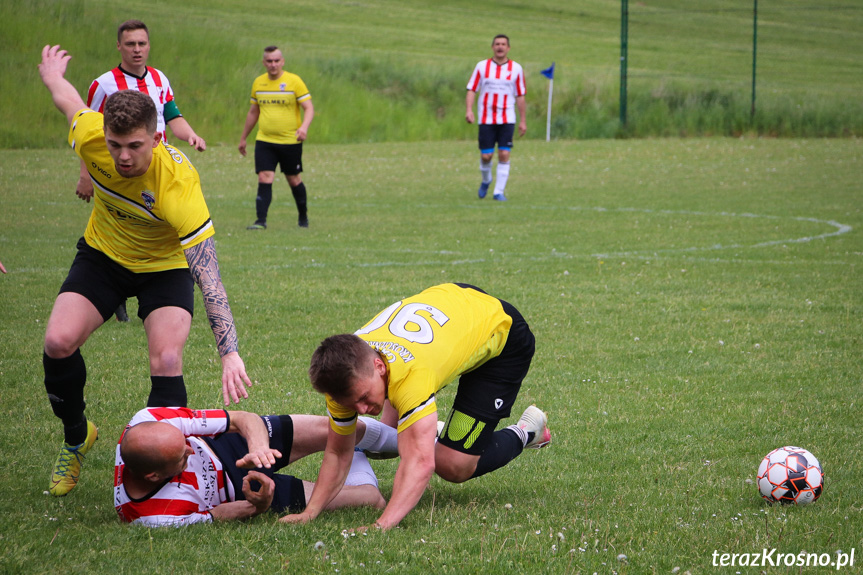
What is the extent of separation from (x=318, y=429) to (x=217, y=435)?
58 cm

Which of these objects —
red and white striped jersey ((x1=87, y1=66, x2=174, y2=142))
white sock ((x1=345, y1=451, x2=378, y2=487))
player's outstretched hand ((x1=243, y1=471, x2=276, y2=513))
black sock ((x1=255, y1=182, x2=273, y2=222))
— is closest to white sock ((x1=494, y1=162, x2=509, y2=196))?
black sock ((x1=255, y1=182, x2=273, y2=222))

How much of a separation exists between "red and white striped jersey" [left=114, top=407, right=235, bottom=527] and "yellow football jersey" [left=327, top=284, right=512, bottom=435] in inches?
25.3

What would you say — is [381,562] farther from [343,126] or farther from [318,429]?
[343,126]

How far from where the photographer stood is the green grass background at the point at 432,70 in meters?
28.1

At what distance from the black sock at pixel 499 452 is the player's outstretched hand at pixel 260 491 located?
115 cm

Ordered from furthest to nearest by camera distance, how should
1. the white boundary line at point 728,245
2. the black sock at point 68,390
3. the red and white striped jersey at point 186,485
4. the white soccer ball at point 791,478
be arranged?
the white boundary line at point 728,245
the black sock at point 68,390
the white soccer ball at point 791,478
the red and white striped jersey at point 186,485

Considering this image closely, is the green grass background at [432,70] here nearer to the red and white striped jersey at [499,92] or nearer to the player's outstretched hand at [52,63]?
the red and white striped jersey at [499,92]

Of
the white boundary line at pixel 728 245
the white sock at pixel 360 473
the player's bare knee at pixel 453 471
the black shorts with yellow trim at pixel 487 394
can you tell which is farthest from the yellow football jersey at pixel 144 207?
the white boundary line at pixel 728 245

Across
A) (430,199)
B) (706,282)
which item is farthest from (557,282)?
(430,199)

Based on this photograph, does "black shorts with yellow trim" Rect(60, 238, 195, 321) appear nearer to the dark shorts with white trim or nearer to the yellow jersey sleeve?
the yellow jersey sleeve

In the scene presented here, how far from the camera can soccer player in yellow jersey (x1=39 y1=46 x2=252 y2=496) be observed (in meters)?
4.48

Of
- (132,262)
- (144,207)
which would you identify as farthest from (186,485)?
(144,207)

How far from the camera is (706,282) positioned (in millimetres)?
9672

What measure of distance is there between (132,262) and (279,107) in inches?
349
